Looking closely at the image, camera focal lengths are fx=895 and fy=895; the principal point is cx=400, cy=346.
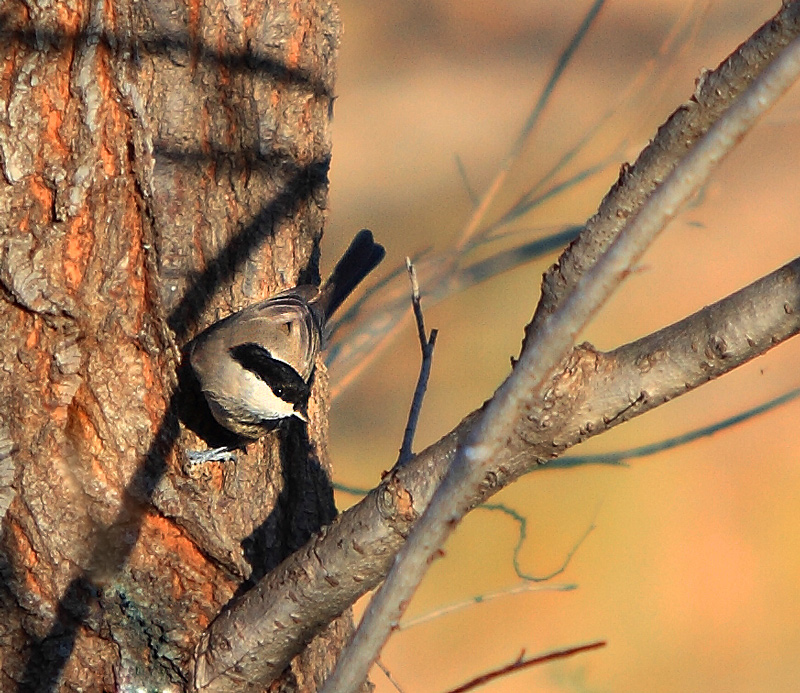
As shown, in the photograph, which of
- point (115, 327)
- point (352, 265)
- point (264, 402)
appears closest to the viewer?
point (115, 327)

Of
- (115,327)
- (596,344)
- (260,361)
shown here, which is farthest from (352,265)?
(115,327)

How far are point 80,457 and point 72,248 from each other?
1.18 ft

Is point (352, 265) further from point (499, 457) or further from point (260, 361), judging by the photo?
point (499, 457)

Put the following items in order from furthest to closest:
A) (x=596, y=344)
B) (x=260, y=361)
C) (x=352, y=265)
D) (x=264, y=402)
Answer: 1. (x=596, y=344)
2. (x=352, y=265)
3. (x=260, y=361)
4. (x=264, y=402)

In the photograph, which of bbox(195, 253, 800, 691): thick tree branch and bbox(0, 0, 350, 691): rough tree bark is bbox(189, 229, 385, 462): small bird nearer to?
bbox(0, 0, 350, 691): rough tree bark

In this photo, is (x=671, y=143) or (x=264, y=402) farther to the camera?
(x=264, y=402)

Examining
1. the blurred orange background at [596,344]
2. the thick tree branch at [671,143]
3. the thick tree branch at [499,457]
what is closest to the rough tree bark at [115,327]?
the thick tree branch at [499,457]

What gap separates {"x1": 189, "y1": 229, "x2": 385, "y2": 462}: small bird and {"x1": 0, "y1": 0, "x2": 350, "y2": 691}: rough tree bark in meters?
0.19

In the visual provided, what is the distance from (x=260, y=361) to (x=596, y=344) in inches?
69.1

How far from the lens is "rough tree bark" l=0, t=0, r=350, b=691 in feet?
4.78

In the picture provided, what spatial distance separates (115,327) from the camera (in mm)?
1562

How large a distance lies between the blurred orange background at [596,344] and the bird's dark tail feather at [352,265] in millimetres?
494

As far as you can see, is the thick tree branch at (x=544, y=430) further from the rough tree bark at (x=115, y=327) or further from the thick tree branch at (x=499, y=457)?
the rough tree bark at (x=115, y=327)

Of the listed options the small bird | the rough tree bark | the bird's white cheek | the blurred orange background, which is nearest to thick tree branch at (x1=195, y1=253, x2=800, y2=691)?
the rough tree bark
